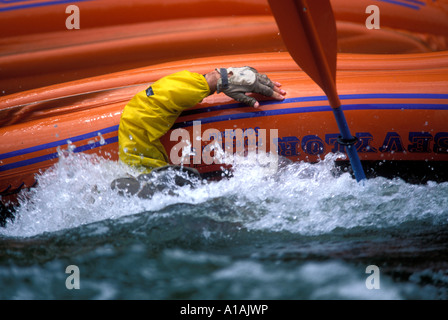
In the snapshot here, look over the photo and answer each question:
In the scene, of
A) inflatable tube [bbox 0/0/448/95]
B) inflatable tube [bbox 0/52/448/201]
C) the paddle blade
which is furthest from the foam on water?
inflatable tube [bbox 0/0/448/95]

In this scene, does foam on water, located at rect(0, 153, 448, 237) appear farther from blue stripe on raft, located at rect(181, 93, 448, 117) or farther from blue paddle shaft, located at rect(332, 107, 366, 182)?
blue stripe on raft, located at rect(181, 93, 448, 117)

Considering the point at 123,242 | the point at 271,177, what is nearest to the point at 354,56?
the point at 271,177

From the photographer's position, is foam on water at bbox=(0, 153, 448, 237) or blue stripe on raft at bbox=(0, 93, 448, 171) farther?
blue stripe on raft at bbox=(0, 93, 448, 171)

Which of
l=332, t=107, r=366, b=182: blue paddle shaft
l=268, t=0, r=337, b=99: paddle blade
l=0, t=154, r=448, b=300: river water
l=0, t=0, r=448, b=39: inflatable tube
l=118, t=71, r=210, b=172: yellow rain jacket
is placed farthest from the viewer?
l=0, t=0, r=448, b=39: inflatable tube

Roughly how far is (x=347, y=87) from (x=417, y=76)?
16.9 inches

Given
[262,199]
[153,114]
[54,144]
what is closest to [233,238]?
[262,199]

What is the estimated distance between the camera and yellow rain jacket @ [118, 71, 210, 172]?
8.08 feet

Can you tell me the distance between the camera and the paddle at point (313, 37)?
76.6 inches

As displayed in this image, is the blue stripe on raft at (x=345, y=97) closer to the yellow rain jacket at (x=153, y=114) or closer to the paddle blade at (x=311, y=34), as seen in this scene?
the yellow rain jacket at (x=153, y=114)

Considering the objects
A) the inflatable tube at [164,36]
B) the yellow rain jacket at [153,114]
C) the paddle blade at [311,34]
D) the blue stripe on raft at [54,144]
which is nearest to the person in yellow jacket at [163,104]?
the yellow rain jacket at [153,114]

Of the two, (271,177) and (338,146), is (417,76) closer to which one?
(338,146)

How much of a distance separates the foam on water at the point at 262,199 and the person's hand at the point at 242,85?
36 cm

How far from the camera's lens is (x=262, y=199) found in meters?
2.36

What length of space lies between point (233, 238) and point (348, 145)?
71 cm
